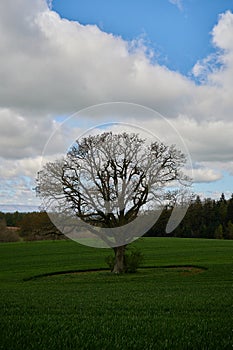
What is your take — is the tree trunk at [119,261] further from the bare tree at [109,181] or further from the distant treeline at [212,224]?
the distant treeline at [212,224]

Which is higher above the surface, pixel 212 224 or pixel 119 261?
pixel 212 224

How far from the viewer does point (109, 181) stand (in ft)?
114

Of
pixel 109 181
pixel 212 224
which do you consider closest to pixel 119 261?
pixel 109 181

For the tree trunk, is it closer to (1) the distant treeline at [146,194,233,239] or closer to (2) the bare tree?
(2) the bare tree

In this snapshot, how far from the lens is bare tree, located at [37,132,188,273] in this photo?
34.2m

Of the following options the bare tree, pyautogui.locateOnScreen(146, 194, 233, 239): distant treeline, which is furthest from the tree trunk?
pyautogui.locateOnScreen(146, 194, 233, 239): distant treeline

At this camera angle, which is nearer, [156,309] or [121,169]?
[156,309]

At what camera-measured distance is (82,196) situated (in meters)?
34.3

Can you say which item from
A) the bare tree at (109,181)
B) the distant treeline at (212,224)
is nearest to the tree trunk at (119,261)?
the bare tree at (109,181)

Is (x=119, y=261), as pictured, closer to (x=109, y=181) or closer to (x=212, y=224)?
(x=109, y=181)

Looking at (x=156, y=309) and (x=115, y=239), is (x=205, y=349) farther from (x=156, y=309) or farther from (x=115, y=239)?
(x=115, y=239)

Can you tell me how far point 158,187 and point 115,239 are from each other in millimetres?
5310

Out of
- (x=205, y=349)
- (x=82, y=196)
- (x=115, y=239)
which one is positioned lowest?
(x=205, y=349)

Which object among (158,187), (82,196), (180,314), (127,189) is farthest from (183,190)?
(180,314)
